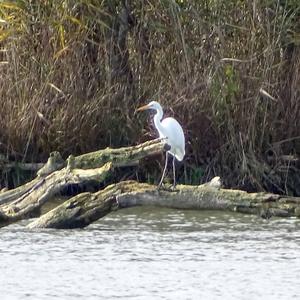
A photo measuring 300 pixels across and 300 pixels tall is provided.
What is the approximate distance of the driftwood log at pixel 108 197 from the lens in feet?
42.4

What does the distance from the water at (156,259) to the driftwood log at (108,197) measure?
1.11ft

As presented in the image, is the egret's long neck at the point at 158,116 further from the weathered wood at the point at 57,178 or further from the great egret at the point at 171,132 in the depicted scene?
the weathered wood at the point at 57,178

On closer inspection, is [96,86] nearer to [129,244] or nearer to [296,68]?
[296,68]

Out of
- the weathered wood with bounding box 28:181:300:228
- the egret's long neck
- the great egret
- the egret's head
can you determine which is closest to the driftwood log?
the weathered wood with bounding box 28:181:300:228

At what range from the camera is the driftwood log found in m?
12.9

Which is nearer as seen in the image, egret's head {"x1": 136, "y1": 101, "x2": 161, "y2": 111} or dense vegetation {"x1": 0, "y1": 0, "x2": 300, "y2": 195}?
egret's head {"x1": 136, "y1": 101, "x2": 161, "y2": 111}

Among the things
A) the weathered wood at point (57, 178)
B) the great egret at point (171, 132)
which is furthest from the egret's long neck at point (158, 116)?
the weathered wood at point (57, 178)

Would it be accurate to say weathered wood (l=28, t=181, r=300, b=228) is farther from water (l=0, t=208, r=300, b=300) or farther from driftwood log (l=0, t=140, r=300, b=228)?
water (l=0, t=208, r=300, b=300)

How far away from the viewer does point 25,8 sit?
17.7 meters

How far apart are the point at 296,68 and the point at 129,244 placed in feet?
13.0

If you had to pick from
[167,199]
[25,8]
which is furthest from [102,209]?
[25,8]

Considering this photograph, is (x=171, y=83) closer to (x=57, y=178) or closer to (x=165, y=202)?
(x=57, y=178)

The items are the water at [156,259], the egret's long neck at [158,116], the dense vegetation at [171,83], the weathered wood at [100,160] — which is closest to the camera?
the water at [156,259]

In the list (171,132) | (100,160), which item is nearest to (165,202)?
(100,160)
